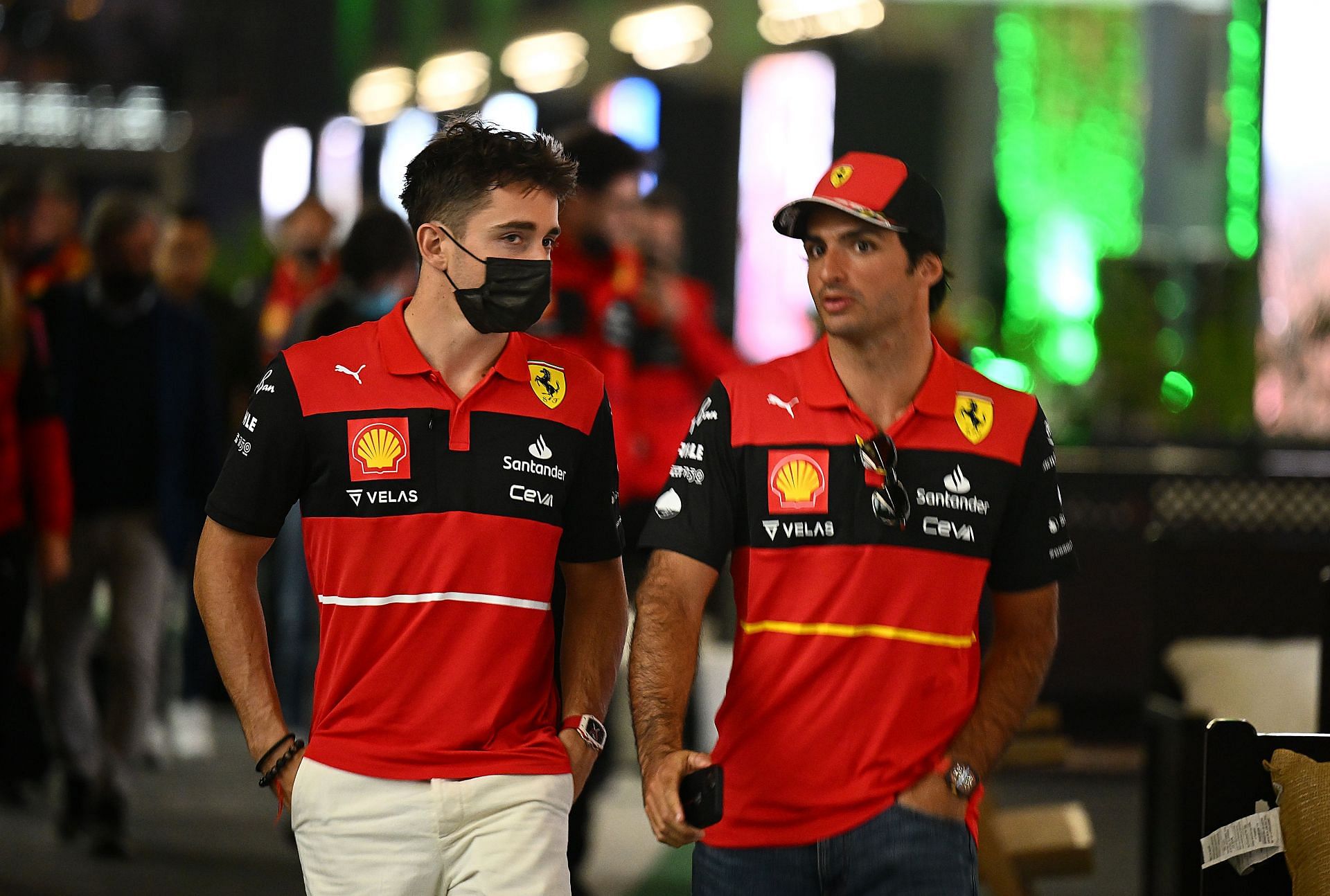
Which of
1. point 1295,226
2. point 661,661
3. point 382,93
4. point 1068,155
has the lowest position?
point 661,661

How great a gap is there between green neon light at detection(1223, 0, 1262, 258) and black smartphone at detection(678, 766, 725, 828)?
7689 mm

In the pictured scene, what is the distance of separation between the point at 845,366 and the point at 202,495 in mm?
3748

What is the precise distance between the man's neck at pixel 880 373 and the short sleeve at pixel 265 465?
0.79m

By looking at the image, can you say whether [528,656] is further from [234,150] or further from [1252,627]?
[234,150]

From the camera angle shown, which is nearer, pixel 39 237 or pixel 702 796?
pixel 702 796

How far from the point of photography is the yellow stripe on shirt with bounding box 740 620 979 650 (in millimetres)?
2430

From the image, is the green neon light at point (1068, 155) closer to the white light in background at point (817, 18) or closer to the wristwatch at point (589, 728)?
the white light in background at point (817, 18)

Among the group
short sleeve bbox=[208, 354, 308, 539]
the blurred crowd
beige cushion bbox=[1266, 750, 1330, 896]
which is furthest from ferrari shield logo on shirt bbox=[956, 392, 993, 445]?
the blurred crowd

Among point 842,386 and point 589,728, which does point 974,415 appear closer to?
point 842,386

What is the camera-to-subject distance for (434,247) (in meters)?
2.47

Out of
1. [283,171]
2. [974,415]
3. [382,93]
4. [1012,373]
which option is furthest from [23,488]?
[382,93]

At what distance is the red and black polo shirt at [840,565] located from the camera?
242 cm

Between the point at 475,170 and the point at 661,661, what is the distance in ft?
2.38

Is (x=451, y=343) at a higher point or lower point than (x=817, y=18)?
lower
